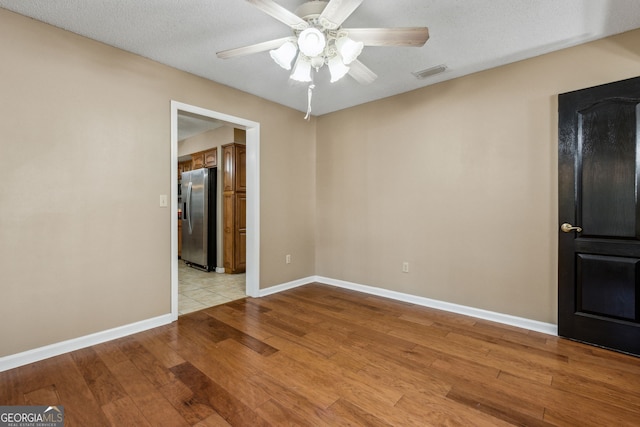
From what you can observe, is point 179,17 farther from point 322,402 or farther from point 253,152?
point 322,402

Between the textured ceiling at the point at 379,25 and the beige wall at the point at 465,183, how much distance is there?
294mm

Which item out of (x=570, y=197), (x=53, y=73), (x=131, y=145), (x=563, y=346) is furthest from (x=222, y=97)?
(x=563, y=346)

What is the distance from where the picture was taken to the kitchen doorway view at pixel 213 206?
4887 millimetres

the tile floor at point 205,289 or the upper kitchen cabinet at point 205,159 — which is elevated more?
the upper kitchen cabinet at point 205,159

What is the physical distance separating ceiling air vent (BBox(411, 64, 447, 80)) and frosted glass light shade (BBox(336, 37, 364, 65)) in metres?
1.48

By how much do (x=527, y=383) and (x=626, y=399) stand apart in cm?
51

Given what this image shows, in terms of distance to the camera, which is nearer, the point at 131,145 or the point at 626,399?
the point at 626,399

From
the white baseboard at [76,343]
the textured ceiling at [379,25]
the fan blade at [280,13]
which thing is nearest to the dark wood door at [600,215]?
the textured ceiling at [379,25]

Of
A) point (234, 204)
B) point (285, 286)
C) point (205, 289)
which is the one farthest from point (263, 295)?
point (234, 204)

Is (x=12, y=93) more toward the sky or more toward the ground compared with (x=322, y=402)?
more toward the sky

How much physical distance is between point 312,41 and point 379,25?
85 cm

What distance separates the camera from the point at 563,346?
7.86ft

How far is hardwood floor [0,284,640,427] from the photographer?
1.62 metres

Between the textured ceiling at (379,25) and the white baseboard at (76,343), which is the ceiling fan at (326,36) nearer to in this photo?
the textured ceiling at (379,25)
